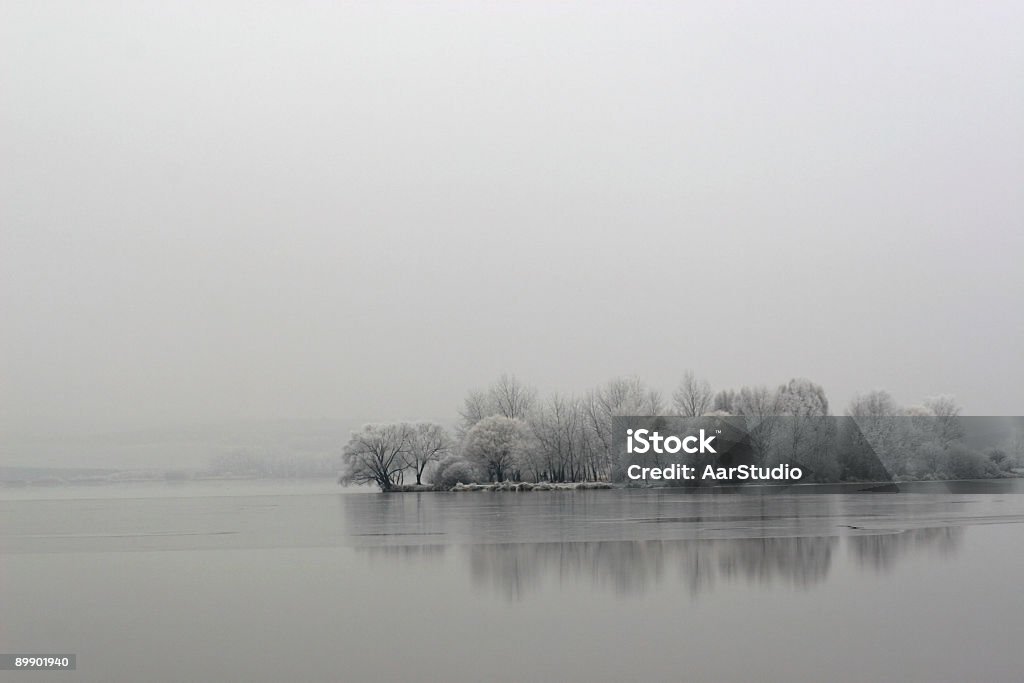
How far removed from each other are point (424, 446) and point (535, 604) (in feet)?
171

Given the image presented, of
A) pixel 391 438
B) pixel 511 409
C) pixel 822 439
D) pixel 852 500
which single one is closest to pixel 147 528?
pixel 852 500

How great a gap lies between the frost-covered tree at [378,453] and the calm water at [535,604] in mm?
40561

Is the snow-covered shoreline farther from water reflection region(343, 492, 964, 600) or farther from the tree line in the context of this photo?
water reflection region(343, 492, 964, 600)

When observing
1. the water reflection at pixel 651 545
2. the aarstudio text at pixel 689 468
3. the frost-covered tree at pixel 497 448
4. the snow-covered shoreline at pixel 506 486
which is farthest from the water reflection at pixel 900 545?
the frost-covered tree at pixel 497 448

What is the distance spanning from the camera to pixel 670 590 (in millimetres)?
12328

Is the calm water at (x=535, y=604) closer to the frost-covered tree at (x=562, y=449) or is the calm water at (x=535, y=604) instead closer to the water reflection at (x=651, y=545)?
the water reflection at (x=651, y=545)

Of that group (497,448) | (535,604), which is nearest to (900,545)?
(535,604)

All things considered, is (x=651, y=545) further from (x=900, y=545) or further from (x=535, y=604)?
(x=535, y=604)

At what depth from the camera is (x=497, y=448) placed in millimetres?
61281

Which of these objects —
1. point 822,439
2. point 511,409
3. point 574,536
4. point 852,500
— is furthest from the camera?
point 511,409

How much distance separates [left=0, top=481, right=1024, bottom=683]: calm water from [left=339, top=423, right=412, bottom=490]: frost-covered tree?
40561 mm

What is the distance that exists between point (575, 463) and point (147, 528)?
127 feet

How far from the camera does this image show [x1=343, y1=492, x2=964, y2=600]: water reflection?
1341 centimetres

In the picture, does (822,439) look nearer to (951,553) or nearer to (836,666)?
(951,553)
